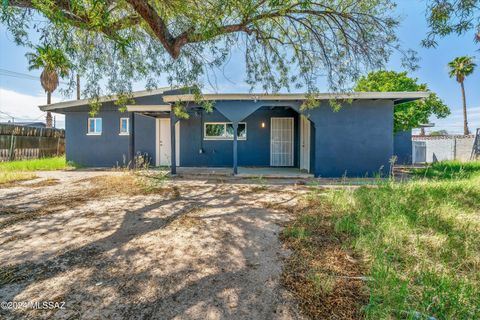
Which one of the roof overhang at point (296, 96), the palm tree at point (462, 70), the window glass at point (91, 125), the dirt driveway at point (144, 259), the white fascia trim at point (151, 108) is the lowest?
the dirt driveway at point (144, 259)

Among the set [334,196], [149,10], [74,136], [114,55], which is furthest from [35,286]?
[74,136]

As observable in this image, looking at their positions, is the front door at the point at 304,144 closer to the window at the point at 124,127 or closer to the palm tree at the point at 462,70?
the window at the point at 124,127

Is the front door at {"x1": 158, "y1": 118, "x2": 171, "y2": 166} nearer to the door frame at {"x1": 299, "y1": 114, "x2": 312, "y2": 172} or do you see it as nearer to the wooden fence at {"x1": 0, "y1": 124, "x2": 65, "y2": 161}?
the door frame at {"x1": 299, "y1": 114, "x2": 312, "y2": 172}

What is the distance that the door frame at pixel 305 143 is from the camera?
31.7ft

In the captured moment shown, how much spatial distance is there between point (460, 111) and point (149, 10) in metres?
26.8

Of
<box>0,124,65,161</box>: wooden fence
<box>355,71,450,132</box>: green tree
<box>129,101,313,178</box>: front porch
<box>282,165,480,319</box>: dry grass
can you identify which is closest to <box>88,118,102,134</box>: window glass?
<box>129,101,313,178</box>: front porch

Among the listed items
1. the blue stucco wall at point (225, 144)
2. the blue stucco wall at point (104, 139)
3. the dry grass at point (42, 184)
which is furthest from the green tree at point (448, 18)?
the blue stucco wall at point (104, 139)

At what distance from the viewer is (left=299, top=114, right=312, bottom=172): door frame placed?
381 inches

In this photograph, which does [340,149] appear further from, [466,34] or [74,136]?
[74,136]

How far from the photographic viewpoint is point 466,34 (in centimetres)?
371

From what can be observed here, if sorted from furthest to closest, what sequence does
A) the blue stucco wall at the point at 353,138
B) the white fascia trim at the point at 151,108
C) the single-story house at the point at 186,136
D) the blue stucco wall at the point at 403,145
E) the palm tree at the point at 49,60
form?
the blue stucco wall at the point at 403,145, the single-story house at the point at 186,136, the white fascia trim at the point at 151,108, the blue stucco wall at the point at 353,138, the palm tree at the point at 49,60

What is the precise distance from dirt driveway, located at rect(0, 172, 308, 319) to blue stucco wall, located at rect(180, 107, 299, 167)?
20.4ft

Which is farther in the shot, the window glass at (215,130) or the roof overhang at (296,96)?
the window glass at (215,130)

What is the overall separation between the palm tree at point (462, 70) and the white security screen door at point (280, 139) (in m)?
18.4
